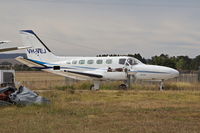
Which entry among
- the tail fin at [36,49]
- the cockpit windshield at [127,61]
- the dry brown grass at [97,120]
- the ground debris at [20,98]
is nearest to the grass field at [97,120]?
the dry brown grass at [97,120]

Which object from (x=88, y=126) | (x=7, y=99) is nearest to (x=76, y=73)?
(x=7, y=99)

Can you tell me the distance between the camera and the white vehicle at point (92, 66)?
1123 inches

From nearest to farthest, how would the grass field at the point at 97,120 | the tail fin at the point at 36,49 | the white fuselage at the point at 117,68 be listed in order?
the grass field at the point at 97,120 → the white fuselage at the point at 117,68 → the tail fin at the point at 36,49

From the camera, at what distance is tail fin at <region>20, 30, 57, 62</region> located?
33469 mm

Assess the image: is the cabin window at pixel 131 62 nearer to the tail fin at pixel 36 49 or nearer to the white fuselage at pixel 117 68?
the white fuselage at pixel 117 68

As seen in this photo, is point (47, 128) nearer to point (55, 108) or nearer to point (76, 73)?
point (55, 108)

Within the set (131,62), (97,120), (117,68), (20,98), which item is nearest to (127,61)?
(131,62)

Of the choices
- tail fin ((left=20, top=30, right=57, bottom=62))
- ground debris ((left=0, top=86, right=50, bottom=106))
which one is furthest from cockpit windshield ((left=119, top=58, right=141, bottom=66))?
ground debris ((left=0, top=86, right=50, bottom=106))

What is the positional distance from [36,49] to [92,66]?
20.7 feet

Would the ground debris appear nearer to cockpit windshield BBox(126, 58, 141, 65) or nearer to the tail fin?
cockpit windshield BBox(126, 58, 141, 65)

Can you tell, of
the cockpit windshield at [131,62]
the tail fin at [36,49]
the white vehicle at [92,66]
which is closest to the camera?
the white vehicle at [92,66]

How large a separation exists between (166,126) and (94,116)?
308cm

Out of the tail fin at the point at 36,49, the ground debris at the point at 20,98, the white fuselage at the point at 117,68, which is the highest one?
the tail fin at the point at 36,49

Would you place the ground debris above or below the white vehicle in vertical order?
below
